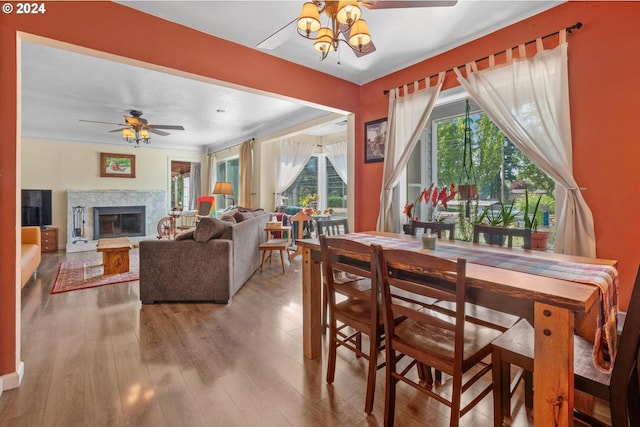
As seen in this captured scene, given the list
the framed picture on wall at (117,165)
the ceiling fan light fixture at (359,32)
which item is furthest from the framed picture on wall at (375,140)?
the framed picture on wall at (117,165)

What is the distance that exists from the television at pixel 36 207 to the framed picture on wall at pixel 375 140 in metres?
6.83

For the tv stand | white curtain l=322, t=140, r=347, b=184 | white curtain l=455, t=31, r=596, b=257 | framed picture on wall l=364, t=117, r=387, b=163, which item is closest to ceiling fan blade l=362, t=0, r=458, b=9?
white curtain l=455, t=31, r=596, b=257

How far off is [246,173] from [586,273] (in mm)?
6241

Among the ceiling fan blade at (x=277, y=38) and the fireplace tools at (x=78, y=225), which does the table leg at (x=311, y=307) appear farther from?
the fireplace tools at (x=78, y=225)

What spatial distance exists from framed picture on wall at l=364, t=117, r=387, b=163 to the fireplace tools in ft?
21.7

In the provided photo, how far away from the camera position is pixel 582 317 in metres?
1.32

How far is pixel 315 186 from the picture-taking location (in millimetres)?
7234

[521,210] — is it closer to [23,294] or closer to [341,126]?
[341,126]

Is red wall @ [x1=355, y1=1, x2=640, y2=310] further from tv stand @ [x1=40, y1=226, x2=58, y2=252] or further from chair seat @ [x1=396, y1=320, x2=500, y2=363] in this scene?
tv stand @ [x1=40, y1=226, x2=58, y2=252]

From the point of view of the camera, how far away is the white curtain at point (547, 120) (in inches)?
88.4

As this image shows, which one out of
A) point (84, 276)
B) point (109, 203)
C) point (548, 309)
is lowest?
point (84, 276)

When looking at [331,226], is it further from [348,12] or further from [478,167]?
[348,12]

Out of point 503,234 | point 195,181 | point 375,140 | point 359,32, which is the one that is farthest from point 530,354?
point 195,181

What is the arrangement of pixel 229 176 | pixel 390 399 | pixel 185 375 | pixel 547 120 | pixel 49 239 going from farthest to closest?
pixel 229 176
pixel 49 239
pixel 547 120
pixel 185 375
pixel 390 399
